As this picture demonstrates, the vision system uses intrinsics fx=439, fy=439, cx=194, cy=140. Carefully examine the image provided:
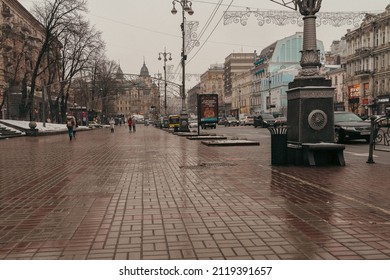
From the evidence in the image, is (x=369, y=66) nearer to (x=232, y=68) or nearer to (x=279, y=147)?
(x=279, y=147)

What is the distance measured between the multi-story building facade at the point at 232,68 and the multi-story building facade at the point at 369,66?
215 feet

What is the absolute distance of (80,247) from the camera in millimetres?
4398

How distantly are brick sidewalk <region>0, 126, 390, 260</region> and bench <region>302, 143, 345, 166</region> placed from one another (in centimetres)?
46

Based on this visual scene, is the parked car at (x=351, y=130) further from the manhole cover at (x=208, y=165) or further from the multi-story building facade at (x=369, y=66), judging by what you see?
the multi-story building facade at (x=369, y=66)

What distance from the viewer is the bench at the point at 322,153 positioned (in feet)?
35.0

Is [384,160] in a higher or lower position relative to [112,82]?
lower

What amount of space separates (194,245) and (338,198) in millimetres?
3342

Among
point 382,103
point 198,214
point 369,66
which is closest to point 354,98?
point 369,66

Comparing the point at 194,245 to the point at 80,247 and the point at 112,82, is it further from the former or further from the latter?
the point at 112,82

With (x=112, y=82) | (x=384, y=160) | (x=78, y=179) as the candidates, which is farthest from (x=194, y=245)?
(x=112, y=82)

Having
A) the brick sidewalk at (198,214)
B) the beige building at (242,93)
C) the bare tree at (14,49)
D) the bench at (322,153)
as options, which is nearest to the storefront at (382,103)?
the bare tree at (14,49)

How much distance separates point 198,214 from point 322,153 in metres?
6.03

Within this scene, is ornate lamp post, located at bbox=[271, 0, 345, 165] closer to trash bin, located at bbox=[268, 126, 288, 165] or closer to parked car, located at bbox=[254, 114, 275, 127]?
trash bin, located at bbox=[268, 126, 288, 165]
